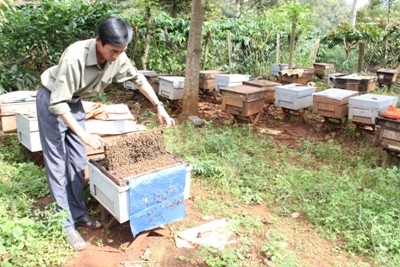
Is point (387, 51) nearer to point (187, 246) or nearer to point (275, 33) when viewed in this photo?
point (275, 33)

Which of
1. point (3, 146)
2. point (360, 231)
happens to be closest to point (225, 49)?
point (3, 146)

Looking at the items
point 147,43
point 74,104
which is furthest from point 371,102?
point 147,43

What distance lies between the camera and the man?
258cm

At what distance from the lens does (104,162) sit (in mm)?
3164

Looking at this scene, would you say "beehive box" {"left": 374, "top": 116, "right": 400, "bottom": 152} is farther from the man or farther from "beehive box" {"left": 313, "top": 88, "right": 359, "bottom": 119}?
the man

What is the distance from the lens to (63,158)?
3.10 metres

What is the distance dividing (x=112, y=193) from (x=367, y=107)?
435cm

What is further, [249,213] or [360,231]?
[249,213]

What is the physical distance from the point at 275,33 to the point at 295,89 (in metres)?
7.58

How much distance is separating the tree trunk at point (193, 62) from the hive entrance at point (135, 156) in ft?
12.1

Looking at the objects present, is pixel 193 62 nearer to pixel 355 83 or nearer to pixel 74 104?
pixel 74 104

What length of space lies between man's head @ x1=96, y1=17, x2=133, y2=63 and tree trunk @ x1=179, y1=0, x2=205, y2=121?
3.94m

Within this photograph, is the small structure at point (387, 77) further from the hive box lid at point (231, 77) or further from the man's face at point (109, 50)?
the man's face at point (109, 50)

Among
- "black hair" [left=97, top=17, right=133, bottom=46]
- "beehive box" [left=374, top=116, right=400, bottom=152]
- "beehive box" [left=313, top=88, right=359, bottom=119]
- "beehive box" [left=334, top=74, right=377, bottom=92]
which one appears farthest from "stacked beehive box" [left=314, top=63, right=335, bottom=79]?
"black hair" [left=97, top=17, right=133, bottom=46]
